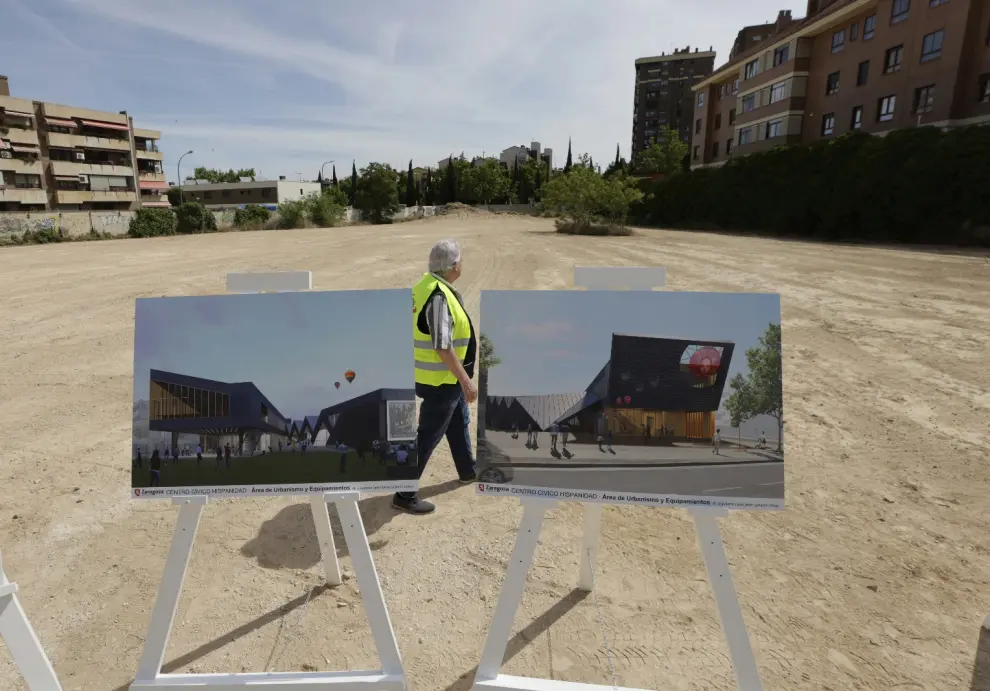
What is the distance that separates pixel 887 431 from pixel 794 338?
3.63 meters

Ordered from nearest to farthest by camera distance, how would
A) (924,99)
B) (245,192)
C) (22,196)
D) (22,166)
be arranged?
1. (924,99)
2. (22,196)
3. (22,166)
4. (245,192)

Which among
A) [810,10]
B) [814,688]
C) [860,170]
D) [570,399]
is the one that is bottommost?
[814,688]

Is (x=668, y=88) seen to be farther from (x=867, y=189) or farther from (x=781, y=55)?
(x=867, y=189)

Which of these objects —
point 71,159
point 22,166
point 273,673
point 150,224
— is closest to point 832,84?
point 273,673

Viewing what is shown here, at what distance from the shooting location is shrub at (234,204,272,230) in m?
41.4

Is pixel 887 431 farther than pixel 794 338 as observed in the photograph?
No

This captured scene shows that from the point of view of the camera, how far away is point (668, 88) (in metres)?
92.2

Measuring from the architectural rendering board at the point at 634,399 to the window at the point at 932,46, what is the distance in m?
33.8

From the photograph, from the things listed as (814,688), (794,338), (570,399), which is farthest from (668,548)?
(794,338)

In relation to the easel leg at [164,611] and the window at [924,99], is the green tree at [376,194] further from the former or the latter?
the easel leg at [164,611]

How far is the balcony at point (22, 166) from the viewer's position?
4209 cm

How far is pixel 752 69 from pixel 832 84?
8320 millimetres

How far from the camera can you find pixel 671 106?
9300 cm

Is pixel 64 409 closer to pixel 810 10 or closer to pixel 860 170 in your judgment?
pixel 860 170
